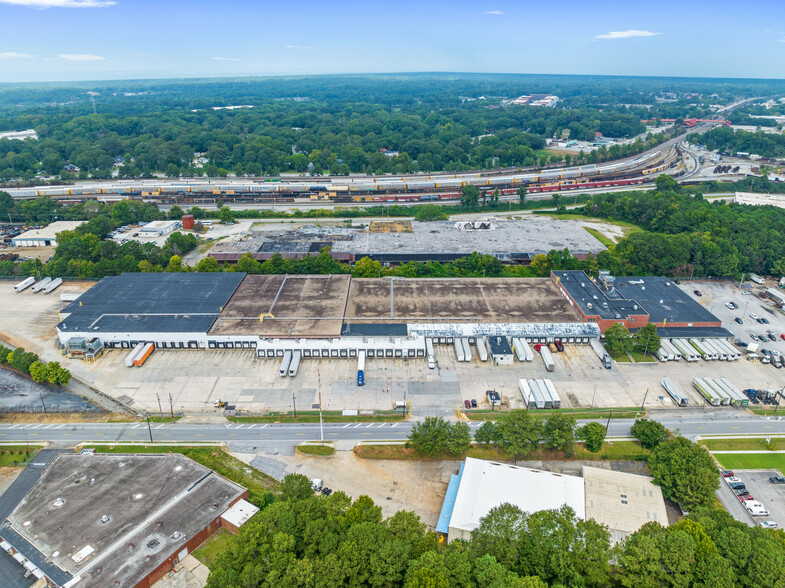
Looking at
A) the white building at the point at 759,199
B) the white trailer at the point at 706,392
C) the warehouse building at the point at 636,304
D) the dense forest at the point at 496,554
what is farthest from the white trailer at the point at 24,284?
the white building at the point at 759,199

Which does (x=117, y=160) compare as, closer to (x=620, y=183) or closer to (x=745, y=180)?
(x=620, y=183)

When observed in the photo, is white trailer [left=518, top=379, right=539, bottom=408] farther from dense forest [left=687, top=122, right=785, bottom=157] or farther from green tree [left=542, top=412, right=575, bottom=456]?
dense forest [left=687, top=122, right=785, bottom=157]

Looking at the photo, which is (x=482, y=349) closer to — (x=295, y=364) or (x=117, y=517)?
(x=295, y=364)

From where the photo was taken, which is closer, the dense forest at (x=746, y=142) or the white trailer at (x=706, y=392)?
the white trailer at (x=706, y=392)

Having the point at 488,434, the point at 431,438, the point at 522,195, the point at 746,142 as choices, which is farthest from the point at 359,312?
the point at 746,142

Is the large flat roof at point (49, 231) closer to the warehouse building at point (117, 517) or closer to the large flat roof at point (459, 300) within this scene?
Result: the large flat roof at point (459, 300)
